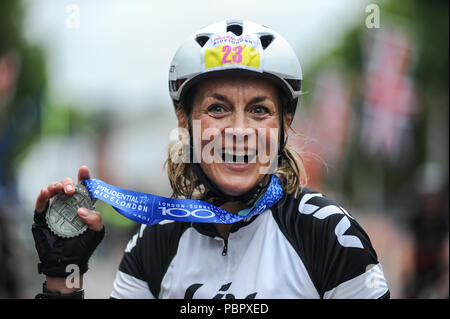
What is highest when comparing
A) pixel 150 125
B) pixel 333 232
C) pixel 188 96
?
pixel 188 96

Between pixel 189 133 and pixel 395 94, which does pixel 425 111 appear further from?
pixel 189 133

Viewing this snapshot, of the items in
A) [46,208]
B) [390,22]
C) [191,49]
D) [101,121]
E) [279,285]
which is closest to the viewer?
[279,285]

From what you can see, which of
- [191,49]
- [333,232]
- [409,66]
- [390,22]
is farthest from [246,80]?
[390,22]

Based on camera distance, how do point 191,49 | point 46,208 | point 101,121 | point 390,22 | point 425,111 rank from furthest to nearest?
point 101,121 → point 425,111 → point 390,22 → point 191,49 → point 46,208

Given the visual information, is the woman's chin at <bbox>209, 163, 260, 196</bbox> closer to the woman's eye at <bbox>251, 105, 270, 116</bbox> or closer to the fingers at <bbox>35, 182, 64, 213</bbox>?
the woman's eye at <bbox>251, 105, 270, 116</bbox>

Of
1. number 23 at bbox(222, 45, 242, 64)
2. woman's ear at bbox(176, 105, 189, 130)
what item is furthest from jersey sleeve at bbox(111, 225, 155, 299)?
number 23 at bbox(222, 45, 242, 64)

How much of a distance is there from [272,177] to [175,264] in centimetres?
76

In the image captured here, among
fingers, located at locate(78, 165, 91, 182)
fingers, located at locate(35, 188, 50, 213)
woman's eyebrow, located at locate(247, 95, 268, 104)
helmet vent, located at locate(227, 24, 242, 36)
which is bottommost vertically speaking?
fingers, located at locate(35, 188, 50, 213)

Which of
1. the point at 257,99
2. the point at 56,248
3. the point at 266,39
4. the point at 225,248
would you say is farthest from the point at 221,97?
the point at 56,248

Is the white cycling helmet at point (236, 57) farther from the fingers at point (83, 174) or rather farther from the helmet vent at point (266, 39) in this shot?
the fingers at point (83, 174)

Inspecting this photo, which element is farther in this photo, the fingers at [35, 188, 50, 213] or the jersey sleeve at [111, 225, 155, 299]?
the jersey sleeve at [111, 225, 155, 299]

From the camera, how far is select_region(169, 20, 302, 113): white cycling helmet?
3.42 meters

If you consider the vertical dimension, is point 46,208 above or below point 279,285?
above

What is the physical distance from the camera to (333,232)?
309 cm
